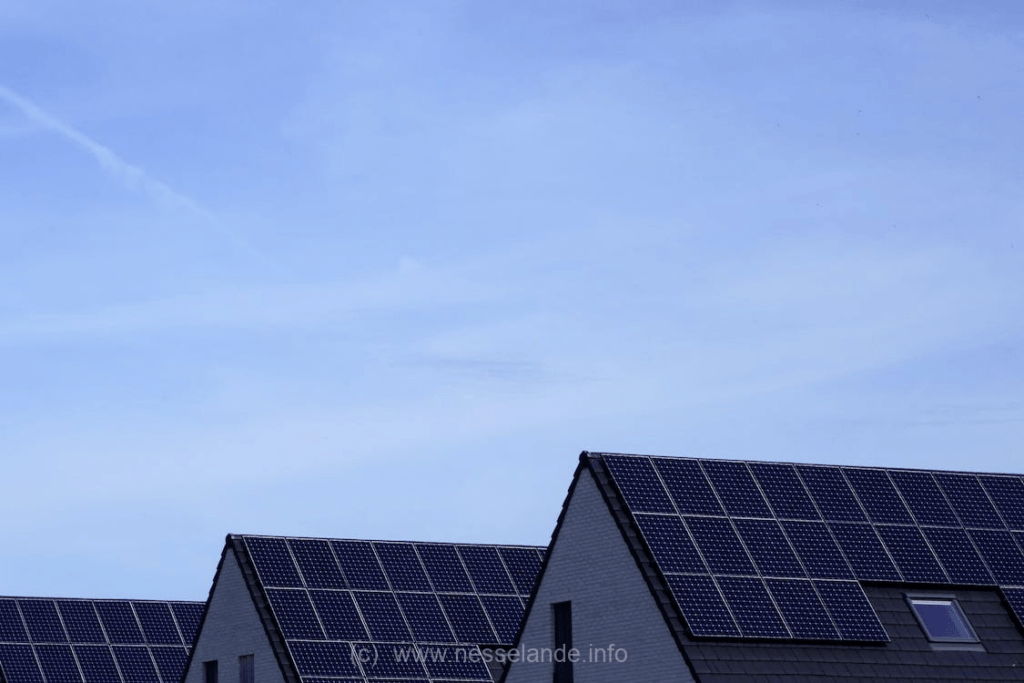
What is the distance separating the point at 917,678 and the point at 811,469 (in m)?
5.38

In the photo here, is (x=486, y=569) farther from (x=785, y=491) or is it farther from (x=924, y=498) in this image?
(x=924, y=498)

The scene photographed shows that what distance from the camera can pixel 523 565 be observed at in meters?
38.9

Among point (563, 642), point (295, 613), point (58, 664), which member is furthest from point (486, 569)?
point (58, 664)

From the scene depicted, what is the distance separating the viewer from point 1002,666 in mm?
27906

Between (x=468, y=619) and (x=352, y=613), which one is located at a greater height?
(x=352, y=613)

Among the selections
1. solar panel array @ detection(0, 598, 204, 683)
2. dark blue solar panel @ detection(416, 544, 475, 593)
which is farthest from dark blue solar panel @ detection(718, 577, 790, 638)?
solar panel array @ detection(0, 598, 204, 683)

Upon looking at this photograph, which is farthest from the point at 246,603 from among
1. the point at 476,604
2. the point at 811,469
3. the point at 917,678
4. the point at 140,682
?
the point at 917,678

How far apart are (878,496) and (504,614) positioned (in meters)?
9.97

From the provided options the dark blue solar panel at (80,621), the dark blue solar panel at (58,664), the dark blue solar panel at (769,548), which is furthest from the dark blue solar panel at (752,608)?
the dark blue solar panel at (80,621)

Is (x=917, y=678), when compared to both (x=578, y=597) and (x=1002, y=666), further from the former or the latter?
(x=578, y=597)

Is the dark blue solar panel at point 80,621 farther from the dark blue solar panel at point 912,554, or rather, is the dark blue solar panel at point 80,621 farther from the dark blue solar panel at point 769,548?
the dark blue solar panel at point 912,554

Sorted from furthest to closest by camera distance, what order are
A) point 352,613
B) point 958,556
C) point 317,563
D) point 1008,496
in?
point 317,563, point 352,613, point 1008,496, point 958,556

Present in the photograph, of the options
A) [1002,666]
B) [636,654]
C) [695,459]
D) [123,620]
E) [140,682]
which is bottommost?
[1002,666]

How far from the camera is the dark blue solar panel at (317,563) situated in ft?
116
